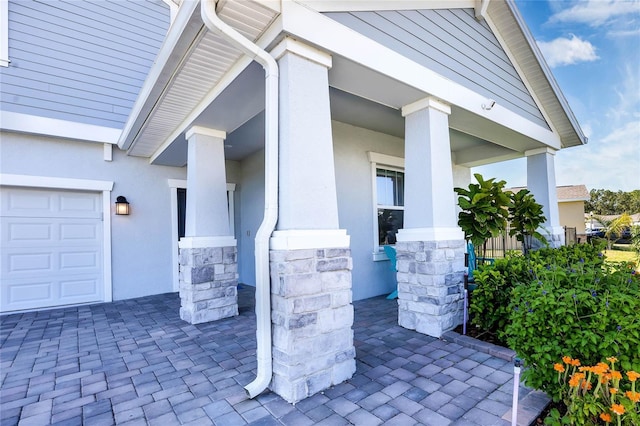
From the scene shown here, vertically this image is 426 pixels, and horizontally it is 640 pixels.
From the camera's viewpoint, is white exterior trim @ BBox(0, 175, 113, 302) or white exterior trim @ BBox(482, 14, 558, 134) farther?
white exterior trim @ BBox(0, 175, 113, 302)

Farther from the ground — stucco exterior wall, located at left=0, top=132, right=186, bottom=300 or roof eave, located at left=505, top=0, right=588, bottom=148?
roof eave, located at left=505, top=0, right=588, bottom=148

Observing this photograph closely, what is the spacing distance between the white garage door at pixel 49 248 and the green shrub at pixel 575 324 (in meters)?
6.31

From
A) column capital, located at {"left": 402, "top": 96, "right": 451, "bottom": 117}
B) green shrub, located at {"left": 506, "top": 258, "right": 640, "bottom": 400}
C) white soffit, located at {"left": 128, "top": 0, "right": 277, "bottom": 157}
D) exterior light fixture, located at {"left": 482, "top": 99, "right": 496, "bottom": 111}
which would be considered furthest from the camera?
exterior light fixture, located at {"left": 482, "top": 99, "right": 496, "bottom": 111}

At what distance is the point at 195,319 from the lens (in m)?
4.02

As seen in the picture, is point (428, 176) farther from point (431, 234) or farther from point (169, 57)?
point (169, 57)

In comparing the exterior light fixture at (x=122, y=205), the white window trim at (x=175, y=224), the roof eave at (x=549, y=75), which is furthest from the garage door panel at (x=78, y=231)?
the roof eave at (x=549, y=75)

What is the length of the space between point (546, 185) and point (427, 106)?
3.85 m

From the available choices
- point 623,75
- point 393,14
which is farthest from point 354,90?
point 623,75

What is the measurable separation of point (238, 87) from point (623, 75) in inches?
609

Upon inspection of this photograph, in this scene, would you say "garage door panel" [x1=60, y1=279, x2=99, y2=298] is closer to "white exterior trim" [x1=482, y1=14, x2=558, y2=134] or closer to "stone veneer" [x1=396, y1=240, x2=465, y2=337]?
"stone veneer" [x1=396, y1=240, x2=465, y2=337]

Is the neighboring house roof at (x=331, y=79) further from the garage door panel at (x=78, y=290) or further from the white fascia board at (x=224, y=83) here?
the garage door panel at (x=78, y=290)

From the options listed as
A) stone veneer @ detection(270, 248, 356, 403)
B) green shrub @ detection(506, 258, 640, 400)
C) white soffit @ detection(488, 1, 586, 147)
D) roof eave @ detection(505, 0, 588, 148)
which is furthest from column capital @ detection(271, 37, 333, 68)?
roof eave @ detection(505, 0, 588, 148)

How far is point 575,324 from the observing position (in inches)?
71.9

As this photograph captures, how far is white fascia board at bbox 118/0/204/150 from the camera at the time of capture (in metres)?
2.43
